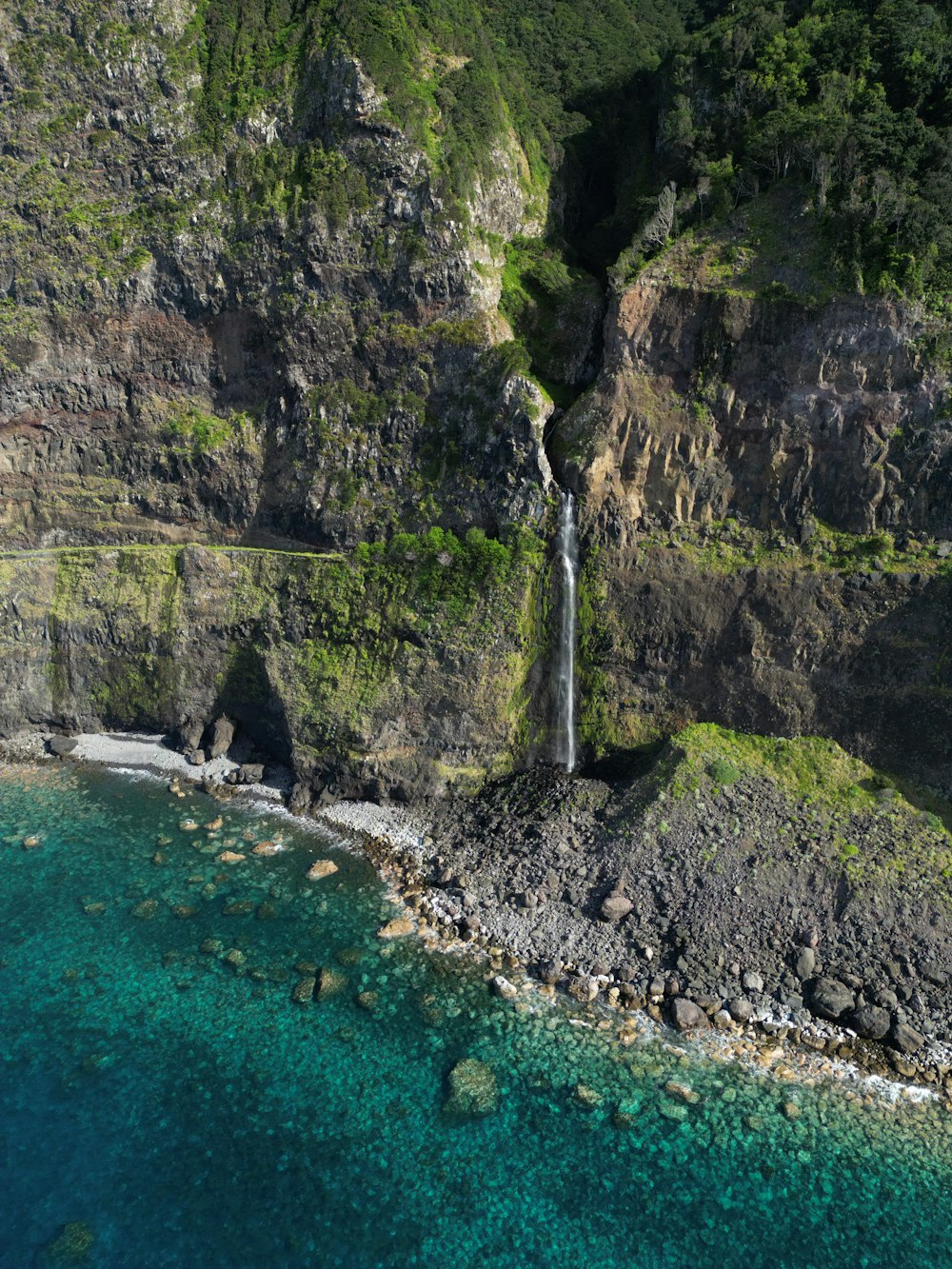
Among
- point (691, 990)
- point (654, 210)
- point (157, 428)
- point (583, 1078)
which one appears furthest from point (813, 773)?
point (157, 428)

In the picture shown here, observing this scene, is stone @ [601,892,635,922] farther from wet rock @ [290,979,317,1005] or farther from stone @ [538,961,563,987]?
wet rock @ [290,979,317,1005]

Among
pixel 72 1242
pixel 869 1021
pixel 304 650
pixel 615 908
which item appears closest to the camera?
pixel 72 1242

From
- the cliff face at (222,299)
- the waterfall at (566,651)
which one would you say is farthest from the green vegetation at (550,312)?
the waterfall at (566,651)

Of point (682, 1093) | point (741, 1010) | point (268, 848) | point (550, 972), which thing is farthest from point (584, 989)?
point (268, 848)

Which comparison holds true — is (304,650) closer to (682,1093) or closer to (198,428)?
(198,428)

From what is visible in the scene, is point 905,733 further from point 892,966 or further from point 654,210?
point 654,210

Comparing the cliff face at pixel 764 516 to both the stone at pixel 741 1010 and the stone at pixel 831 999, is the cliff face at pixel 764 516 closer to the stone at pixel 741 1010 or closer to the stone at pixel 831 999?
the stone at pixel 831 999

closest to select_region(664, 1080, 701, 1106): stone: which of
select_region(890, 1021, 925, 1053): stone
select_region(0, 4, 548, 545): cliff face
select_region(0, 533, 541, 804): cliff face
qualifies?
select_region(890, 1021, 925, 1053): stone
